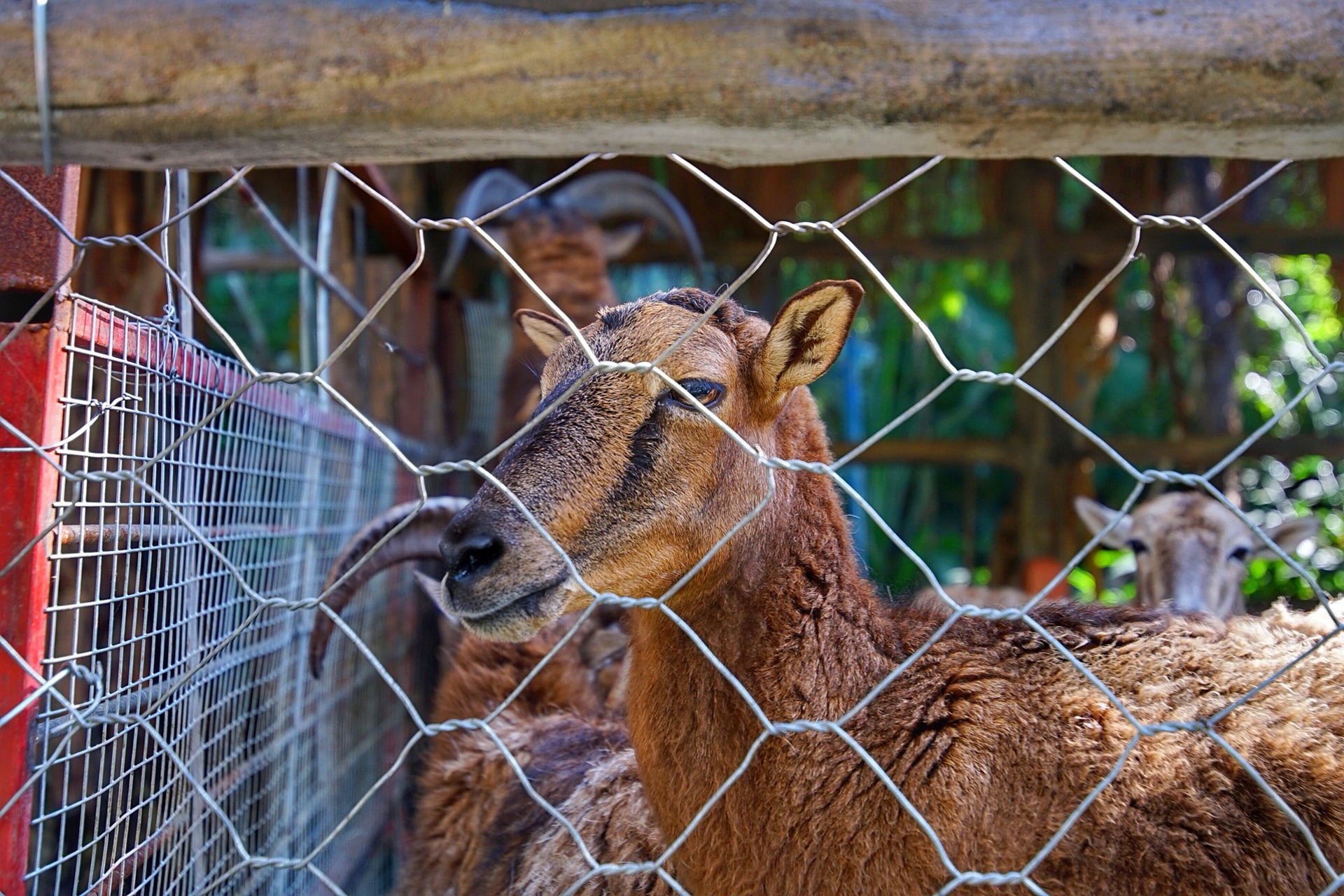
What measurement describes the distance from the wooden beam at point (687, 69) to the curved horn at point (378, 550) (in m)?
1.51

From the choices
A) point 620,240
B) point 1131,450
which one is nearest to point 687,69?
point 620,240

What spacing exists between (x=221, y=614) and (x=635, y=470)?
129cm

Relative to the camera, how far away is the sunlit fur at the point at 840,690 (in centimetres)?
188

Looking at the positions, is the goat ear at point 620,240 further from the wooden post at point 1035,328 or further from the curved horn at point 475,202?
the wooden post at point 1035,328

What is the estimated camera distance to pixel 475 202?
5.95m

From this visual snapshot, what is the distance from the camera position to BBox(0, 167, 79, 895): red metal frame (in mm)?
1780

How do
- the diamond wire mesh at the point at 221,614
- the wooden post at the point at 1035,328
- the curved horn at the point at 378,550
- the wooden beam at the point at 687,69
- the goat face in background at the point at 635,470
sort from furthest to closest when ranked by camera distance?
1. the wooden post at the point at 1035,328
2. the curved horn at the point at 378,550
3. the goat face in background at the point at 635,470
4. the diamond wire mesh at the point at 221,614
5. the wooden beam at the point at 687,69

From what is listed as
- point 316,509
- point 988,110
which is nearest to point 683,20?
point 988,110

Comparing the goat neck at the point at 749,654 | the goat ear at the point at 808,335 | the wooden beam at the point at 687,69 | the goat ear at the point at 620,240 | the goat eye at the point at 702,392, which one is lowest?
the goat neck at the point at 749,654

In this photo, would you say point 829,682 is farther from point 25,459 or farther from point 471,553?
point 25,459

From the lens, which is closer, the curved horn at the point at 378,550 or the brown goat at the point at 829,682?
the brown goat at the point at 829,682

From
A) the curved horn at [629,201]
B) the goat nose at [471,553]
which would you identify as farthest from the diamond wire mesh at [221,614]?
the curved horn at [629,201]

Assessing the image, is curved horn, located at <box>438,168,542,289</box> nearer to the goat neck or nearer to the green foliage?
the green foliage

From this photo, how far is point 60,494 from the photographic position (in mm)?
1900
